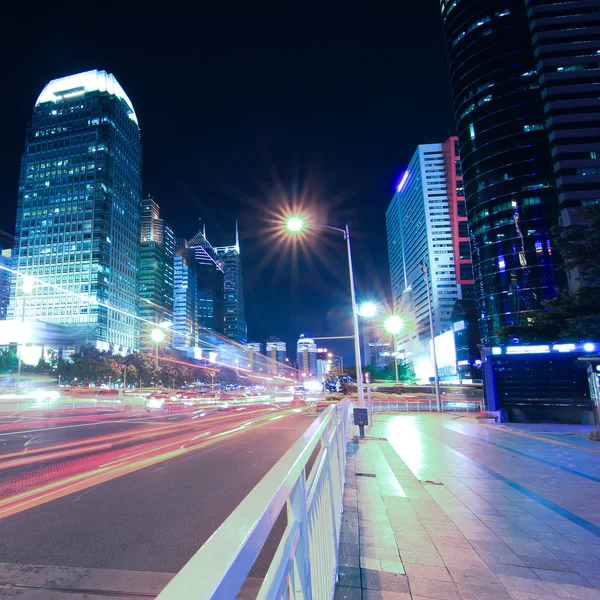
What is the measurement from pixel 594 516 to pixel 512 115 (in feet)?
362

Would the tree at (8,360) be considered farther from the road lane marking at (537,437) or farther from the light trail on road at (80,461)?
the road lane marking at (537,437)

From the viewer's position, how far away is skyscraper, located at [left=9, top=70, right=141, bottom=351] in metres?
130

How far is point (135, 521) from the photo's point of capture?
620cm

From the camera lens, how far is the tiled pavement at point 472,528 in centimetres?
399

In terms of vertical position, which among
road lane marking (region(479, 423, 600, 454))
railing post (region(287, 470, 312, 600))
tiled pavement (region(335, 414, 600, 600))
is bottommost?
road lane marking (region(479, 423, 600, 454))

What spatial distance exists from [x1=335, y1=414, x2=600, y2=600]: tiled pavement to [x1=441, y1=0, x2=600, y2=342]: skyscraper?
8503 centimetres

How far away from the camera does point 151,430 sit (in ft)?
61.9

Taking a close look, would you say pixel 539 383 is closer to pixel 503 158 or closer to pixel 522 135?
pixel 503 158

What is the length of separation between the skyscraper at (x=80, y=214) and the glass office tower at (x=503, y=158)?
110654mm

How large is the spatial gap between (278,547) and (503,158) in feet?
366

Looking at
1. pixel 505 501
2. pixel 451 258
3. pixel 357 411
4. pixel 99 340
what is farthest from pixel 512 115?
pixel 99 340

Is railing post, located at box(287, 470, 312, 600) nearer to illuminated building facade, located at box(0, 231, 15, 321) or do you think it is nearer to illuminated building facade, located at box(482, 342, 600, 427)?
illuminated building facade, located at box(482, 342, 600, 427)

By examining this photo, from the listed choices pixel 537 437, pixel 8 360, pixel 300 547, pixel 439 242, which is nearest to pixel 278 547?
pixel 300 547

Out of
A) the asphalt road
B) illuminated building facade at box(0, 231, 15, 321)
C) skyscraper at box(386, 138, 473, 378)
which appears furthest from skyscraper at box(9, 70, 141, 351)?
the asphalt road
